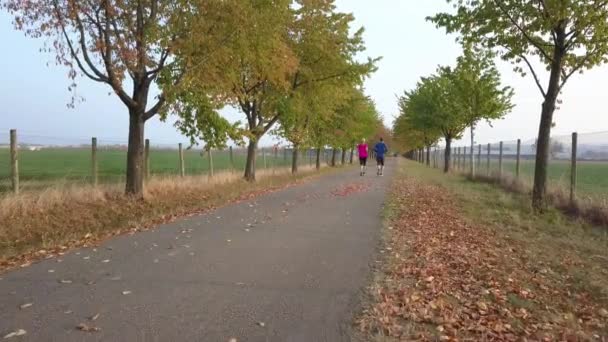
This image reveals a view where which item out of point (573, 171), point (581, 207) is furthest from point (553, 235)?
point (573, 171)

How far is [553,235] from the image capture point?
32.6 ft

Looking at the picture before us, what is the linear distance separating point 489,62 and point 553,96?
15581mm

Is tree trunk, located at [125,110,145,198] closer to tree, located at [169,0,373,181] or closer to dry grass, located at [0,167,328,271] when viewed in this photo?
dry grass, located at [0,167,328,271]

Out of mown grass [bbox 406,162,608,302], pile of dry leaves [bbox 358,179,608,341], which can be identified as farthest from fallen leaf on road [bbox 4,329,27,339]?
mown grass [bbox 406,162,608,302]

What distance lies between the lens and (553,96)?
1272 centimetres

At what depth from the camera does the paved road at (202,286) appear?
14.3 ft

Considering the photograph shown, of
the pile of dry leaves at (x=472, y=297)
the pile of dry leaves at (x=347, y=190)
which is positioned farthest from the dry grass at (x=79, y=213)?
the pile of dry leaves at (x=472, y=297)

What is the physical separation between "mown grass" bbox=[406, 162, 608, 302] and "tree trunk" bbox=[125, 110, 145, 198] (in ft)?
26.6

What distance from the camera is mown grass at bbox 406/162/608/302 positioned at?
6.87m

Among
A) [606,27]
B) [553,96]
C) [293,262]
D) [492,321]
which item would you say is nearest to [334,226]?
[293,262]

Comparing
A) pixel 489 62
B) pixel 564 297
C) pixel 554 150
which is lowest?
pixel 564 297

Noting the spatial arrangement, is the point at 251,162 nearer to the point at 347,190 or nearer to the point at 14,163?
the point at 347,190

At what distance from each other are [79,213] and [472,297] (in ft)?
26.9

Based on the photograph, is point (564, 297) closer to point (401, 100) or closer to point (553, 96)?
→ point (553, 96)
